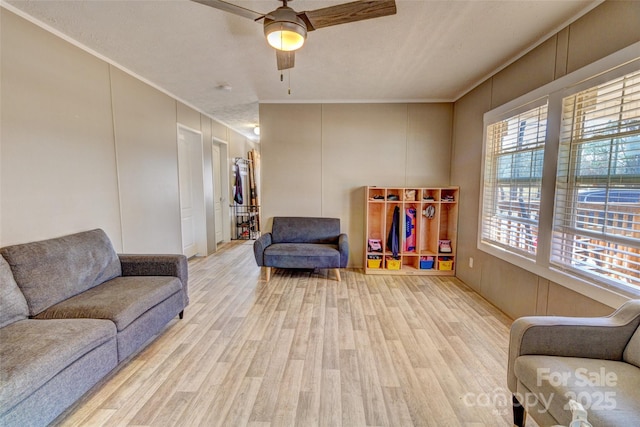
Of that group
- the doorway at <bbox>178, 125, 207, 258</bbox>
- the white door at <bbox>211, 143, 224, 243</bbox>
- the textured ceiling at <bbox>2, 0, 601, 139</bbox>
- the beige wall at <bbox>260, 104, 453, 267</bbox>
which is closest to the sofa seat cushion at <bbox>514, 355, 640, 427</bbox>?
the textured ceiling at <bbox>2, 0, 601, 139</bbox>

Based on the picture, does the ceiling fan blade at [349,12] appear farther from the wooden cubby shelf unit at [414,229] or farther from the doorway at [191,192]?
the doorway at [191,192]

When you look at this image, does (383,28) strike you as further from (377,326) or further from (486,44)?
(377,326)

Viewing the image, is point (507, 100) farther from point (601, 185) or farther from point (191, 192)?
point (191, 192)

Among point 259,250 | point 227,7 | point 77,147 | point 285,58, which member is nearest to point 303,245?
point 259,250

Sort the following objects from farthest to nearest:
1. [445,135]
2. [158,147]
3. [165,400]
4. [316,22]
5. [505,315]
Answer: [445,135] < [158,147] < [505,315] < [316,22] < [165,400]

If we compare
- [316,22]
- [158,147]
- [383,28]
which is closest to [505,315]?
[383,28]

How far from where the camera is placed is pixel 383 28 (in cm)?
226

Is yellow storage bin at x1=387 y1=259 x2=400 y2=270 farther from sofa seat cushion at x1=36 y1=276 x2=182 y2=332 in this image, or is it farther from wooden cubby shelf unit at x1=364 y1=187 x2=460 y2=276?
sofa seat cushion at x1=36 y1=276 x2=182 y2=332

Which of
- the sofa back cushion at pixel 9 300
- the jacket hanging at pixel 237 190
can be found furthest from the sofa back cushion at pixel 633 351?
the jacket hanging at pixel 237 190

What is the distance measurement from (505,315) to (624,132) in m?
1.91

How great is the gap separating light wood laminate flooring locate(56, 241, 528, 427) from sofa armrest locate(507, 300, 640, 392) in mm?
540

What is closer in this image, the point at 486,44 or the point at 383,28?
the point at 383,28

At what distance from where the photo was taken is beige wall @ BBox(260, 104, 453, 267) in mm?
4223

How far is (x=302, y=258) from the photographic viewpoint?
3.72m
